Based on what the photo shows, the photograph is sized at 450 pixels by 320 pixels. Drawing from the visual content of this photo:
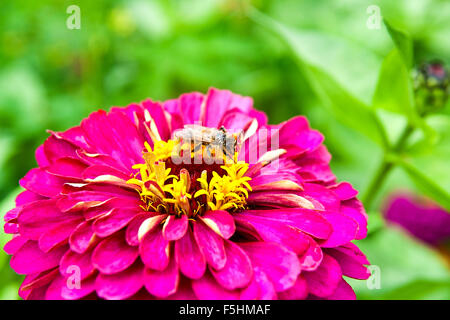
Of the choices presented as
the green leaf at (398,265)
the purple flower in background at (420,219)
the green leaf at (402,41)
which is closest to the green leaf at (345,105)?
the green leaf at (402,41)

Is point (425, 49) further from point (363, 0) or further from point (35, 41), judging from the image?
point (35, 41)

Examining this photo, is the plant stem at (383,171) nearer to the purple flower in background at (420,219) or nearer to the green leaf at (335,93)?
the green leaf at (335,93)

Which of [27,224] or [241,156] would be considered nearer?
[27,224]

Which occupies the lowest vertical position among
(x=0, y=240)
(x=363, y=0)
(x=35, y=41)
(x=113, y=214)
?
(x=0, y=240)

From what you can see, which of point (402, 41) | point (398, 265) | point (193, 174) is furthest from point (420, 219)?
point (193, 174)

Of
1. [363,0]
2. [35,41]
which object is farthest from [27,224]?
[363,0]

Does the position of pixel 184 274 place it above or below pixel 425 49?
below

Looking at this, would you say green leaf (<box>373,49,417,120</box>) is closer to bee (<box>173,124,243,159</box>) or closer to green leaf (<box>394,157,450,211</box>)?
green leaf (<box>394,157,450,211</box>)
